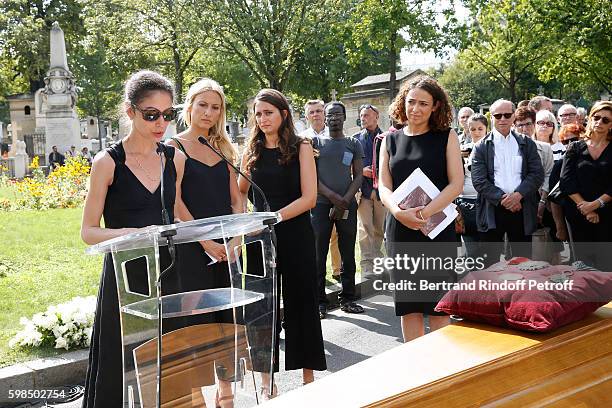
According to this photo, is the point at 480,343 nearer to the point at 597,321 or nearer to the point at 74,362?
the point at 597,321

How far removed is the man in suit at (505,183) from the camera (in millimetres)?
6930

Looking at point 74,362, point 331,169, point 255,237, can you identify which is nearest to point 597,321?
point 255,237

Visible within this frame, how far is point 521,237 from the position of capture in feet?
22.9

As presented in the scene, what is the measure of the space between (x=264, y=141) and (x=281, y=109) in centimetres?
29

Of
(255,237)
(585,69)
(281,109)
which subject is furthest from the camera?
(585,69)

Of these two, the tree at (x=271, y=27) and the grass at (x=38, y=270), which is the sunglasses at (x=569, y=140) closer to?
the grass at (x=38, y=270)

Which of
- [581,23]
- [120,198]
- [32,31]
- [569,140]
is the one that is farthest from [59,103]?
[120,198]

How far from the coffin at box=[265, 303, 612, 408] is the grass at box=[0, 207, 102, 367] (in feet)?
12.9

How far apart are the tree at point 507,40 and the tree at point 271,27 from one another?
21.9 feet

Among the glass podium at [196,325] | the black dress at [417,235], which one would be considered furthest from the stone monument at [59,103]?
the glass podium at [196,325]

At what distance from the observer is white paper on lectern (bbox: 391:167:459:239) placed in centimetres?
468

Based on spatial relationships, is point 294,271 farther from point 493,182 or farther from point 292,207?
point 493,182

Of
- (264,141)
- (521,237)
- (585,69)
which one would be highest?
(585,69)

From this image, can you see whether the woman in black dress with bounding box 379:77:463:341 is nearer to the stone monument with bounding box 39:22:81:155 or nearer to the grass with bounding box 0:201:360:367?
the grass with bounding box 0:201:360:367
